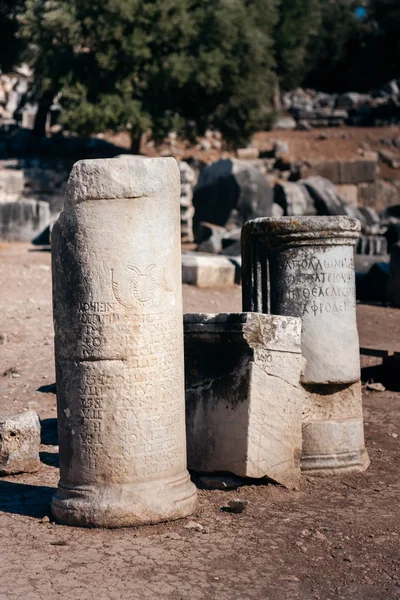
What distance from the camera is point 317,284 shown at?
6477 mm

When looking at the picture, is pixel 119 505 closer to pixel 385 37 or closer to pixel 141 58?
pixel 141 58

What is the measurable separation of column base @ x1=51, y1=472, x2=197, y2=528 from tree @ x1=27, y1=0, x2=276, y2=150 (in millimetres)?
21264

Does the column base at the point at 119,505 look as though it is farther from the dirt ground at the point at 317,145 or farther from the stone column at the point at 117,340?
the dirt ground at the point at 317,145

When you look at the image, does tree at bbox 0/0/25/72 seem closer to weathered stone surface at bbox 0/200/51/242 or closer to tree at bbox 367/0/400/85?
weathered stone surface at bbox 0/200/51/242

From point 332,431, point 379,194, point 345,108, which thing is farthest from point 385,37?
point 332,431

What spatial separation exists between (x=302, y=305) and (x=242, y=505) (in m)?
1.64

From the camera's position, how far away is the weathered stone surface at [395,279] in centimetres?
1448

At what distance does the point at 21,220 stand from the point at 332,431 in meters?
15.1

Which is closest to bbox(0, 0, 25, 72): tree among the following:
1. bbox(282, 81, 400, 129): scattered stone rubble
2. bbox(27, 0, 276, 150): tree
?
bbox(27, 0, 276, 150): tree

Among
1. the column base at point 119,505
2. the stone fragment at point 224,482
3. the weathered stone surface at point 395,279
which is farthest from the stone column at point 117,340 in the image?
the weathered stone surface at point 395,279

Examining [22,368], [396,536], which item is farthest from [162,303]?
[22,368]

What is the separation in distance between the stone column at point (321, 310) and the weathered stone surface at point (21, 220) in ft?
47.9

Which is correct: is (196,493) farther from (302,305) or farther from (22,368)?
(22,368)

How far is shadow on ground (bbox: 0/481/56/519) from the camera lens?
5.56 m
